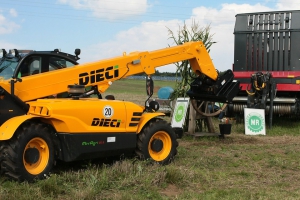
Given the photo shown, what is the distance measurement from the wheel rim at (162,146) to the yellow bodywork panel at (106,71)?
3.74 feet

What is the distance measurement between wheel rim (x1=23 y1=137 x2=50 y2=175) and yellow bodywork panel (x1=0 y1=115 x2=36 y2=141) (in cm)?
30

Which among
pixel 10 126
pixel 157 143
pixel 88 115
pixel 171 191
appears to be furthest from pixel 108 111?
pixel 171 191

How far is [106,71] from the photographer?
7.15 metres

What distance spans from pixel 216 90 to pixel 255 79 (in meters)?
3.99

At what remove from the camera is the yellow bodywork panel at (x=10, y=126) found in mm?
5593

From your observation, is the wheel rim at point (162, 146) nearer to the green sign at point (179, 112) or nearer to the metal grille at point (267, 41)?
the green sign at point (179, 112)

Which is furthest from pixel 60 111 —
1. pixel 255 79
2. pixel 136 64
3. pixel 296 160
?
pixel 255 79

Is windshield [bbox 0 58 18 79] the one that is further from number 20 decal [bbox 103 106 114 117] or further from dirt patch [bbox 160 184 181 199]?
dirt patch [bbox 160 184 181 199]

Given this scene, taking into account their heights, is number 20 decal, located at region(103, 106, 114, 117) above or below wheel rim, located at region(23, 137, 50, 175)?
above

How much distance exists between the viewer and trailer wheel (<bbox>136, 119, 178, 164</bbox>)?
7102 mm

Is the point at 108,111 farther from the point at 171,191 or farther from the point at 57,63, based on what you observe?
the point at 171,191

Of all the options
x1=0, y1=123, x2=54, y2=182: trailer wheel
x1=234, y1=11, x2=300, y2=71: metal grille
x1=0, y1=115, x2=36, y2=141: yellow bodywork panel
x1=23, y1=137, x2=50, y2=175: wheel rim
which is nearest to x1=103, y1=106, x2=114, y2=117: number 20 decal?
x1=0, y1=123, x2=54, y2=182: trailer wheel

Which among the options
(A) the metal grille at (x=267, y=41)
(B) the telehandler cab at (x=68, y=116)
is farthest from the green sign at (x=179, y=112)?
(A) the metal grille at (x=267, y=41)

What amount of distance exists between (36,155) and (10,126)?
0.53 metres
